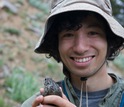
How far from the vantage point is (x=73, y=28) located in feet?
9.61

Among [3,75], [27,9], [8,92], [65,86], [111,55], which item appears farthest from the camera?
[27,9]

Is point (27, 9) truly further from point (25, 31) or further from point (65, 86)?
point (65, 86)

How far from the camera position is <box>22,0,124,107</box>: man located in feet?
9.53

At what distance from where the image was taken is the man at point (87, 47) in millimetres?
2904

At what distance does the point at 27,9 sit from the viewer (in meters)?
Answer: 14.3

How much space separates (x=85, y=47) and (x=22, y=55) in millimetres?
7925

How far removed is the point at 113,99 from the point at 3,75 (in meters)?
6.12

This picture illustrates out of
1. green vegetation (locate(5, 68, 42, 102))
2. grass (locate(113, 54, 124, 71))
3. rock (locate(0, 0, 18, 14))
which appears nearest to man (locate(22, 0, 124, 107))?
green vegetation (locate(5, 68, 42, 102))

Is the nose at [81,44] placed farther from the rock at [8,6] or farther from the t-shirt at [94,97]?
the rock at [8,6]

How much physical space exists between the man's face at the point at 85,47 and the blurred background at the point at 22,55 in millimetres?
4467

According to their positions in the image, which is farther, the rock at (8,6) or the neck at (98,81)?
the rock at (8,6)

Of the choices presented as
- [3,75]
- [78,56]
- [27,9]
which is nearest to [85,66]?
[78,56]

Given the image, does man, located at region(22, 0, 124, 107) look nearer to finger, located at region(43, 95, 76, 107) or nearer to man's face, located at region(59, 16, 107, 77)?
man's face, located at region(59, 16, 107, 77)

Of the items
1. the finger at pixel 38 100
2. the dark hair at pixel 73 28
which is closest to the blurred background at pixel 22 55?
the dark hair at pixel 73 28
